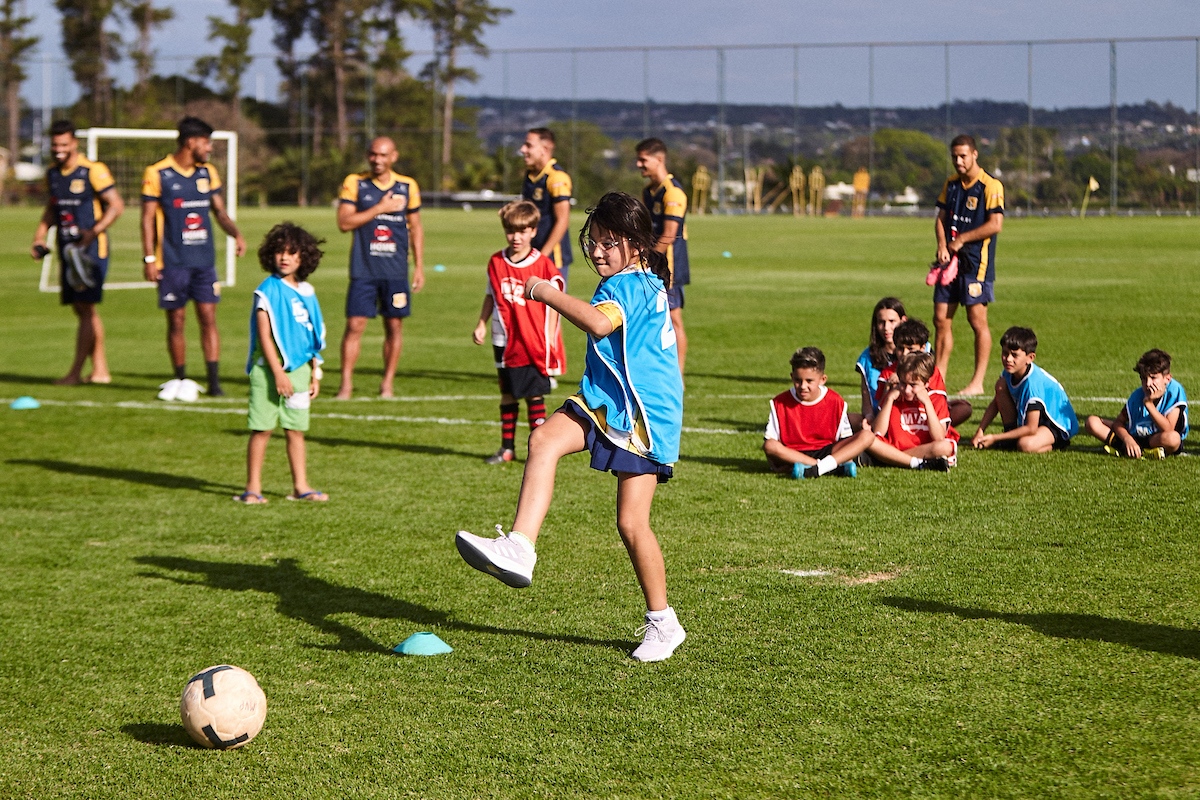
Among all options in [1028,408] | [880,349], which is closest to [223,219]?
[880,349]

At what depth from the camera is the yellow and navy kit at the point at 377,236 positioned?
39.9 ft

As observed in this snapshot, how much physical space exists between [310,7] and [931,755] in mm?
66563

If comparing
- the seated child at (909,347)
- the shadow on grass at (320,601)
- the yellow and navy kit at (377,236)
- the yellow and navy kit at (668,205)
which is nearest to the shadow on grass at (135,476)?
the shadow on grass at (320,601)

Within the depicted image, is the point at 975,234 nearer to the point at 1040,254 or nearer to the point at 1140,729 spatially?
the point at 1140,729

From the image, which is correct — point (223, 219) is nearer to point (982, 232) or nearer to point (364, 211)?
point (364, 211)

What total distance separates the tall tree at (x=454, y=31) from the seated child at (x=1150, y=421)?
4887 cm

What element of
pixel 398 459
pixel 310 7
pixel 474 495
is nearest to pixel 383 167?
pixel 398 459

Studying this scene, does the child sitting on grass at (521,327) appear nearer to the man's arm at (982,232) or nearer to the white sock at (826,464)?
the white sock at (826,464)

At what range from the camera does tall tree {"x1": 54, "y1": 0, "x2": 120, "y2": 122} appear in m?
65.9

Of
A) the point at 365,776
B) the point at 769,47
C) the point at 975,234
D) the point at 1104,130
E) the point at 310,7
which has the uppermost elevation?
the point at 310,7

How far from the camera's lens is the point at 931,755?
13.2 feet

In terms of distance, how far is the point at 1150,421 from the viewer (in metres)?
8.52

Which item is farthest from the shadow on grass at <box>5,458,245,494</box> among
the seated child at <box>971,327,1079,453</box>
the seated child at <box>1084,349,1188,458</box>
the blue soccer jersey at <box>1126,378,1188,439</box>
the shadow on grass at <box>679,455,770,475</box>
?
the blue soccer jersey at <box>1126,378,1188,439</box>

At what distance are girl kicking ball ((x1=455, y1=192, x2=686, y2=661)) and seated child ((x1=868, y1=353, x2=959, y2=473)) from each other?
3698 millimetres
